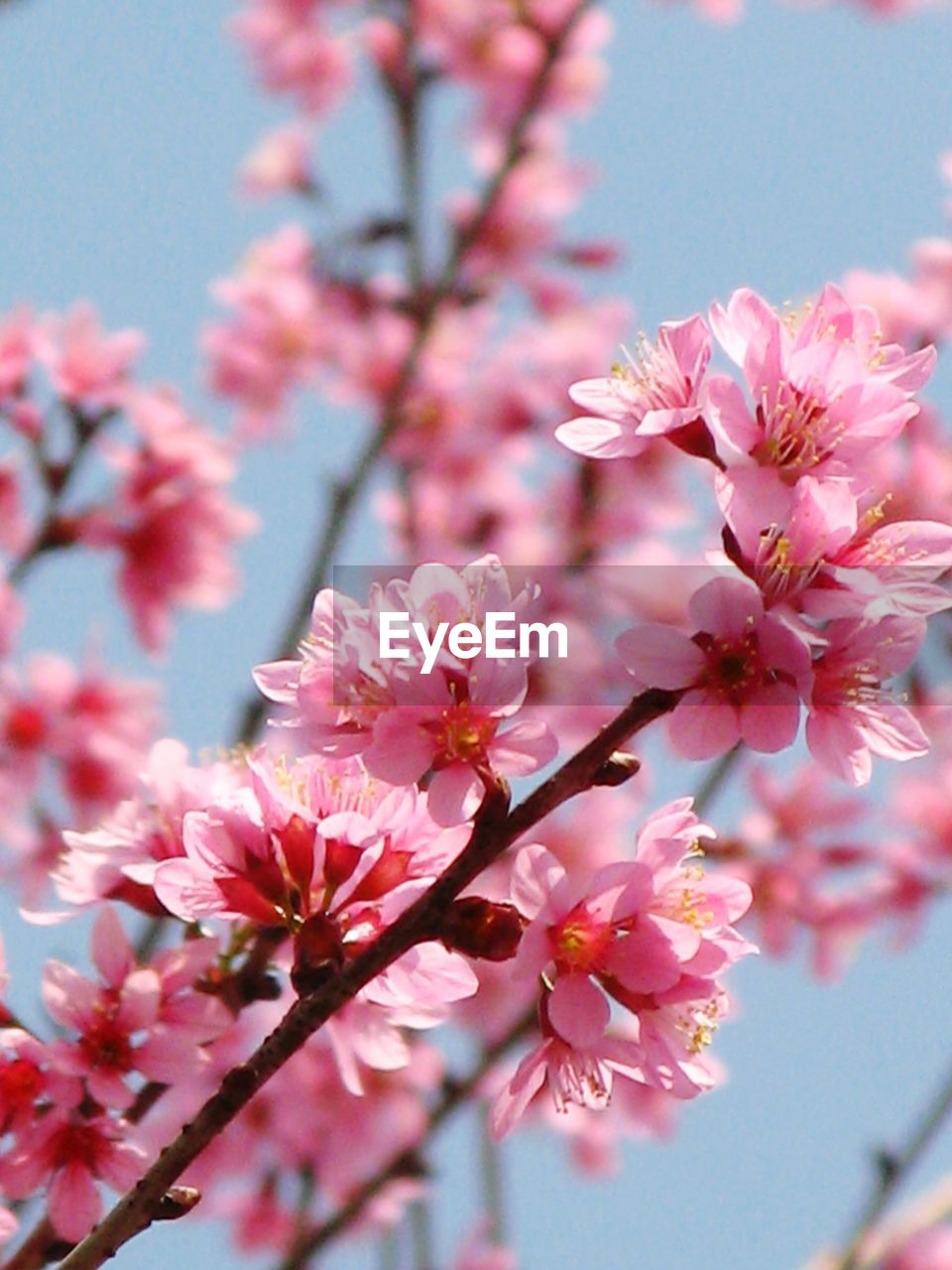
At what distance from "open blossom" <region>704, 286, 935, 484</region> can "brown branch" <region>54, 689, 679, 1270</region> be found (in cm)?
21

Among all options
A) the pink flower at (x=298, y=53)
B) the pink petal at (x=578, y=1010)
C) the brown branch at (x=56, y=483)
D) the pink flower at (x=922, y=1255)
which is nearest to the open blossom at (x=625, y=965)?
the pink petal at (x=578, y=1010)

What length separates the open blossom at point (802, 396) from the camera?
1272mm

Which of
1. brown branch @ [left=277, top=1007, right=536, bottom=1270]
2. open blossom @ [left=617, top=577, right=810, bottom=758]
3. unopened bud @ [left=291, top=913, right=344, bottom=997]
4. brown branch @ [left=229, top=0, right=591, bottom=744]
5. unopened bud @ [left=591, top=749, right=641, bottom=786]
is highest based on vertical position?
Result: open blossom @ [left=617, top=577, right=810, bottom=758]

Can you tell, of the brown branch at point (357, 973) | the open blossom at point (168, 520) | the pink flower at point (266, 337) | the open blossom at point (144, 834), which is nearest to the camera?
the brown branch at point (357, 973)

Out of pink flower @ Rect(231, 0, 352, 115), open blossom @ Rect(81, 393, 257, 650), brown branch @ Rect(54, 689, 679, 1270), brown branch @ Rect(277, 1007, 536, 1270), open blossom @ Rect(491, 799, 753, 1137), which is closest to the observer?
brown branch @ Rect(54, 689, 679, 1270)

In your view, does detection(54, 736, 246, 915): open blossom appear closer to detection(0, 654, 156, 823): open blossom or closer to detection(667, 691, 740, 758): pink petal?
detection(667, 691, 740, 758): pink petal

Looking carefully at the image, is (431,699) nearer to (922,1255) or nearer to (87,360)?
(87,360)

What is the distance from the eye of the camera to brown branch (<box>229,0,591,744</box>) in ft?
10.1

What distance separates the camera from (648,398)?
4.52 ft

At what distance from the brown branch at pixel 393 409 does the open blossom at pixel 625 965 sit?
1.71 meters

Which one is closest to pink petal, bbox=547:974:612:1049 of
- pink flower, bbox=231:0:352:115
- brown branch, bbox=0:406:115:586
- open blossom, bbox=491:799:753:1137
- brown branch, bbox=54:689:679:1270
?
open blossom, bbox=491:799:753:1137

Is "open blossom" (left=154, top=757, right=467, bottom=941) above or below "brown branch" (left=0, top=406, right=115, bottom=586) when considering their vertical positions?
above

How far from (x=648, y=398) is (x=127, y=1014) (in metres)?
0.66

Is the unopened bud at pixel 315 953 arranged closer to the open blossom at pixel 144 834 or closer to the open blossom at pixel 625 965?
the open blossom at pixel 625 965
